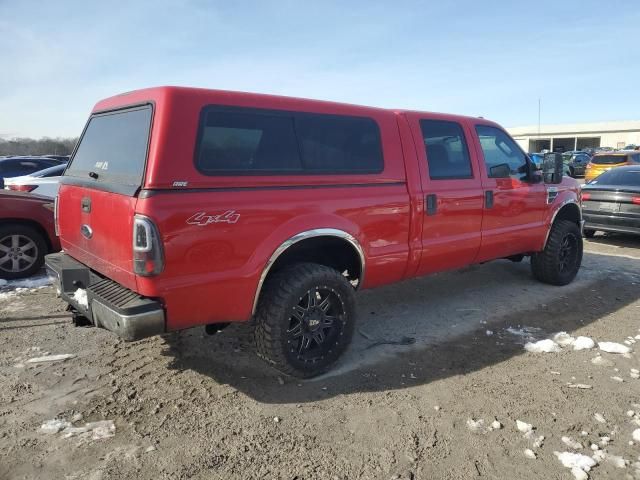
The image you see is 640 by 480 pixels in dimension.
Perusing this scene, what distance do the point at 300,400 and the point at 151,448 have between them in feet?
3.23

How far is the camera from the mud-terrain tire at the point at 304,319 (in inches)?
130

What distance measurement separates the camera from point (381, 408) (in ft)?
10.4

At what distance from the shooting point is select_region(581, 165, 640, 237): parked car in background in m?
8.27

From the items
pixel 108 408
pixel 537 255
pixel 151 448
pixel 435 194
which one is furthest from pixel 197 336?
pixel 537 255

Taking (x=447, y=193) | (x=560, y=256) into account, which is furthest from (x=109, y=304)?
(x=560, y=256)

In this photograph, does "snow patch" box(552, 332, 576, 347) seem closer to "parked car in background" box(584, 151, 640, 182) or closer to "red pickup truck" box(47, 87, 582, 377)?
"red pickup truck" box(47, 87, 582, 377)

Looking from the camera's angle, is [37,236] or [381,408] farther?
[37,236]

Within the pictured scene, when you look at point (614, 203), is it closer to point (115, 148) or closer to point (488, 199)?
point (488, 199)

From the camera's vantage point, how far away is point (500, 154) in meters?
5.12

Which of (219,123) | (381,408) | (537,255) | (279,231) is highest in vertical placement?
(219,123)

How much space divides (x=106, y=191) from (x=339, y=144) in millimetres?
1694

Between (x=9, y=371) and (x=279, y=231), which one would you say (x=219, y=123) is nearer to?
(x=279, y=231)

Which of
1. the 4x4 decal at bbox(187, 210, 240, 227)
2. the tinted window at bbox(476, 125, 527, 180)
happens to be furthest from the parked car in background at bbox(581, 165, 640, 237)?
the 4x4 decal at bbox(187, 210, 240, 227)

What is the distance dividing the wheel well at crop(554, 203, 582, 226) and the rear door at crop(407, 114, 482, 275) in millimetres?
1787
